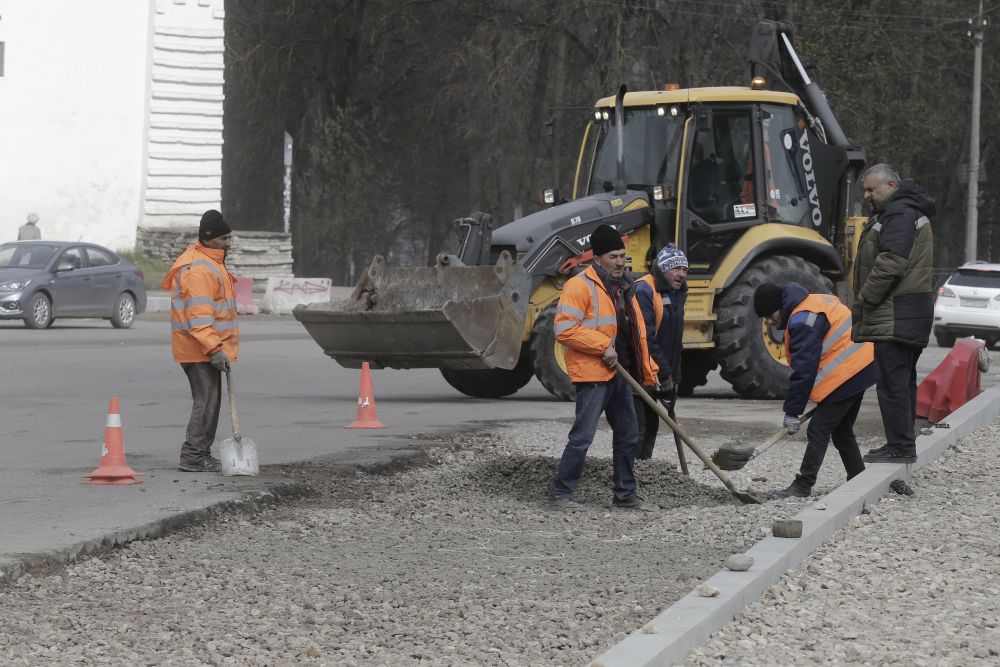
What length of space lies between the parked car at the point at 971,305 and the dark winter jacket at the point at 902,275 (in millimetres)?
17654

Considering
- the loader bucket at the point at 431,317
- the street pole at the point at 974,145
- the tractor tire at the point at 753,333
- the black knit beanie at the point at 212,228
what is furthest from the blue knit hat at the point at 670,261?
the street pole at the point at 974,145

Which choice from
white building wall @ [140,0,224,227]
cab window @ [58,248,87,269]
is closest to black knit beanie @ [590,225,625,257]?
cab window @ [58,248,87,269]

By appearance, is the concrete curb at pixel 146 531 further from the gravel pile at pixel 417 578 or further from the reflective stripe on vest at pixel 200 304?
the reflective stripe on vest at pixel 200 304

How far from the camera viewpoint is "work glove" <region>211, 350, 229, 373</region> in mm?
10016

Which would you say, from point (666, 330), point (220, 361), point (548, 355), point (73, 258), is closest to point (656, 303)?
point (666, 330)

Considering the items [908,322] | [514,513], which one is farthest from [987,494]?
[514,513]

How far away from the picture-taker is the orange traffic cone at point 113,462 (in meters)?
9.70

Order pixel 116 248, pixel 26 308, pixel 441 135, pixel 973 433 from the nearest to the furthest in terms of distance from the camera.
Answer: pixel 973 433
pixel 26 308
pixel 116 248
pixel 441 135

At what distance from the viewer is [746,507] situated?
9375 mm

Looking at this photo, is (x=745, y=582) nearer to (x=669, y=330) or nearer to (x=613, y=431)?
(x=613, y=431)

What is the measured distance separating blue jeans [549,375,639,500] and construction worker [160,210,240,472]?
217 cm

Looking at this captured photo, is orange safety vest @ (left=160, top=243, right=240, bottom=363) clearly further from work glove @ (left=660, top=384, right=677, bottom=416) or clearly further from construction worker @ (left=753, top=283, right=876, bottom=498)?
construction worker @ (left=753, top=283, right=876, bottom=498)

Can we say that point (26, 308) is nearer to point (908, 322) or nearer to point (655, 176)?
point (655, 176)

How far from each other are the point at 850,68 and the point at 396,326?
78.9ft
